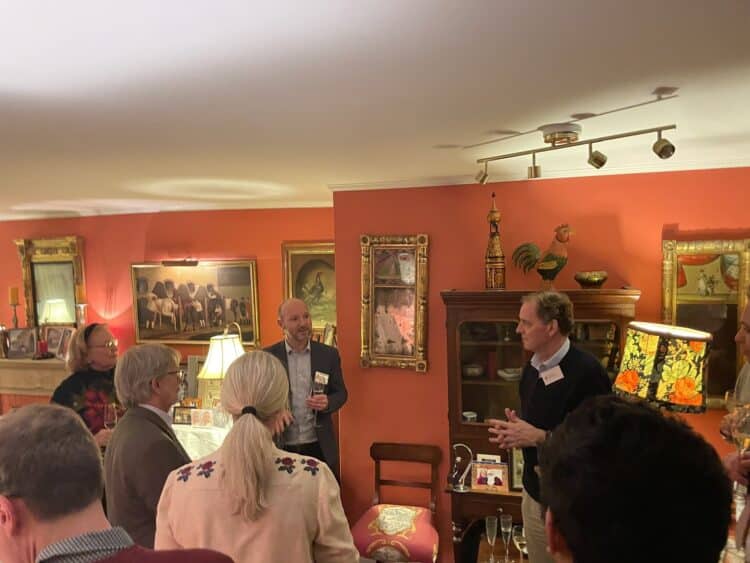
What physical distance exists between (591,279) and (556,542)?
2.66 metres

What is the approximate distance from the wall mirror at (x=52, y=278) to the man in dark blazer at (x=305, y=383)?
341 cm

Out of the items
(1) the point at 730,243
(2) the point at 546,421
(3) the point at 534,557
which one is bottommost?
(3) the point at 534,557

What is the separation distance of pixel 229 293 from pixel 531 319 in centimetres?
363

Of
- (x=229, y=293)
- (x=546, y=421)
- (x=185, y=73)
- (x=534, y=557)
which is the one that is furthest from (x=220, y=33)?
(x=229, y=293)

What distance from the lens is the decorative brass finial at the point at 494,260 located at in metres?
3.35

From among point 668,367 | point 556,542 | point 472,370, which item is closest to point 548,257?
point 472,370

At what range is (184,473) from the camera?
138cm

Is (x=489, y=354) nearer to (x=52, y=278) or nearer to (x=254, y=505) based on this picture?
(x=254, y=505)

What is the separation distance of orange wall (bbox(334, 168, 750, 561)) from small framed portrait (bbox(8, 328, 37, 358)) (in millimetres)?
3970

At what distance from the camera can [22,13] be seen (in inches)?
48.2

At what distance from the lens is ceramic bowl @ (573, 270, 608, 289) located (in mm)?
3189

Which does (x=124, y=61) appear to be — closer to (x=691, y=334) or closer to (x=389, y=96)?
(x=389, y=96)

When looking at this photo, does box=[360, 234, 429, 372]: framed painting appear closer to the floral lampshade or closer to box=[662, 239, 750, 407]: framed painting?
the floral lampshade

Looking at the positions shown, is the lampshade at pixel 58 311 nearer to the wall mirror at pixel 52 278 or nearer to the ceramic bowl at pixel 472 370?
the wall mirror at pixel 52 278
